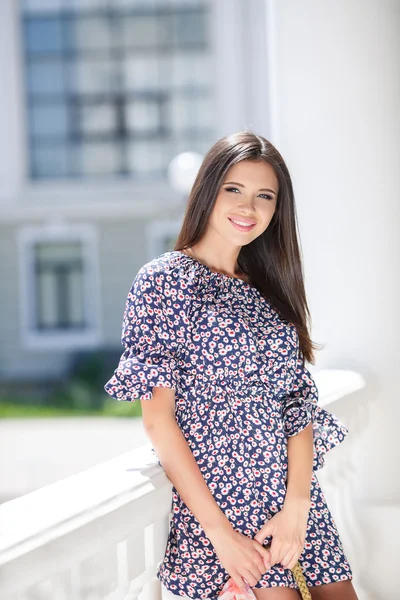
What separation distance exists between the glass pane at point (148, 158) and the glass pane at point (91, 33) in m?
1.39

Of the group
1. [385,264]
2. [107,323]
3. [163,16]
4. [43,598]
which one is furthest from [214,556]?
[163,16]

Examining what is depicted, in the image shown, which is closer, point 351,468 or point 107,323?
point 351,468

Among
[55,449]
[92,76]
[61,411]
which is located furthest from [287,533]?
[92,76]

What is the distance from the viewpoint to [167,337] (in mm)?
1488

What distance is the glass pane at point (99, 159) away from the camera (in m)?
10.1

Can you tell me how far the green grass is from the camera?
8.20 metres

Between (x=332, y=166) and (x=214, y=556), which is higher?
(x=332, y=166)

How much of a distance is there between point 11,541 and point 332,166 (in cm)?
171

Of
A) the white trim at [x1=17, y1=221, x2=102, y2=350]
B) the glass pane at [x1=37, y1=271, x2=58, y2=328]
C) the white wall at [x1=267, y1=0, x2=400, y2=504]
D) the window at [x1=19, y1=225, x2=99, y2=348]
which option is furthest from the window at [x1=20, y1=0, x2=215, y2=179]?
the white wall at [x1=267, y1=0, x2=400, y2=504]

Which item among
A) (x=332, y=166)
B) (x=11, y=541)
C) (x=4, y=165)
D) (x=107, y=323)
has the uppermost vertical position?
(x=4, y=165)

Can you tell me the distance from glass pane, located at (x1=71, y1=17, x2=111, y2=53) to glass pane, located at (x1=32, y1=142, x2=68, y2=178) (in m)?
1.39

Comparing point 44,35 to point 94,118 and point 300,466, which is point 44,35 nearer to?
point 94,118

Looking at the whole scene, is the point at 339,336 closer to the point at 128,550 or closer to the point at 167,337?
the point at 167,337

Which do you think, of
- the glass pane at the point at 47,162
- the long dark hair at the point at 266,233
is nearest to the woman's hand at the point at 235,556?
the long dark hair at the point at 266,233
